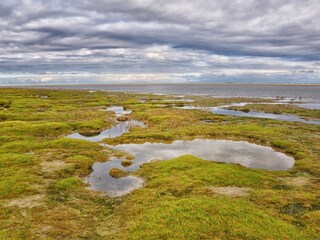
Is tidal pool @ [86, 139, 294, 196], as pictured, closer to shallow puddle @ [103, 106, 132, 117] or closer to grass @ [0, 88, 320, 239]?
grass @ [0, 88, 320, 239]

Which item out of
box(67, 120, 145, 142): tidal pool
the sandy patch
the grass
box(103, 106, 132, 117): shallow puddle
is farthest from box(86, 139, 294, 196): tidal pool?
box(103, 106, 132, 117): shallow puddle

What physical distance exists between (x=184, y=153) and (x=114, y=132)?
1975 cm

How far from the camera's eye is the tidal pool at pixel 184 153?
2623 centimetres

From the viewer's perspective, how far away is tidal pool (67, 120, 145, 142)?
1890 inches

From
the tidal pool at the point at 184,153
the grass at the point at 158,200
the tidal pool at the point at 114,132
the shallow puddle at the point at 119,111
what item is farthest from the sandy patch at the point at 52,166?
the shallow puddle at the point at 119,111

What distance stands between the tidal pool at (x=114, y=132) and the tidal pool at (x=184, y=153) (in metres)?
7.82

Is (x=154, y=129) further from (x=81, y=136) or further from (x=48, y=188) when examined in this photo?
(x=48, y=188)

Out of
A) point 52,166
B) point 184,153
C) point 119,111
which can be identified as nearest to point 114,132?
point 184,153

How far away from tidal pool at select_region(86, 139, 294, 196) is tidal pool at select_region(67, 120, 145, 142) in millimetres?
7817

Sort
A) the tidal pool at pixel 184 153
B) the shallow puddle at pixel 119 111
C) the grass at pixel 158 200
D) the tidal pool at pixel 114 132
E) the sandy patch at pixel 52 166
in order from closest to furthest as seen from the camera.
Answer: the grass at pixel 158 200
the tidal pool at pixel 184 153
the sandy patch at pixel 52 166
the tidal pool at pixel 114 132
the shallow puddle at pixel 119 111

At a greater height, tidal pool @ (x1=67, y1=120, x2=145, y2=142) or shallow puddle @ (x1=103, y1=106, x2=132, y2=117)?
shallow puddle @ (x1=103, y1=106, x2=132, y2=117)

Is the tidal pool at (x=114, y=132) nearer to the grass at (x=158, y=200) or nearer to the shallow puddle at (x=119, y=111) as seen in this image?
the grass at (x=158, y=200)

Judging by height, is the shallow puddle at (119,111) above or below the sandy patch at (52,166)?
above

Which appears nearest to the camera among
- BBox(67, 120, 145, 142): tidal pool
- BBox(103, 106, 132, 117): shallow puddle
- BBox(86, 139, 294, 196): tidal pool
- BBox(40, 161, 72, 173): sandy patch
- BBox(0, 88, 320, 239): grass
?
BBox(0, 88, 320, 239): grass
